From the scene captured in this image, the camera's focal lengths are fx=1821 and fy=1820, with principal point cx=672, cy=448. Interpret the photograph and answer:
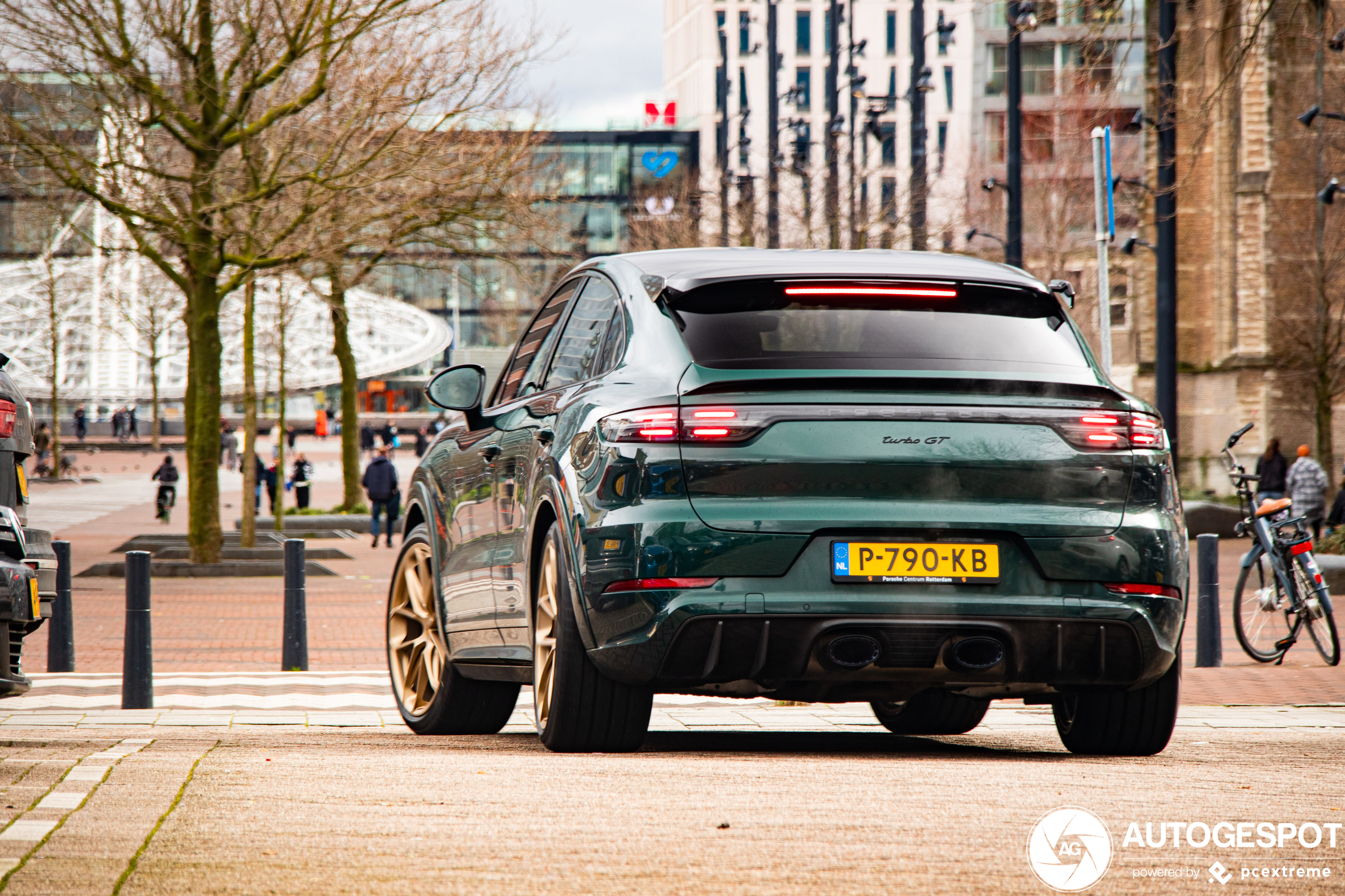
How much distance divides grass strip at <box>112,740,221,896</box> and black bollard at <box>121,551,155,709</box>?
177 inches

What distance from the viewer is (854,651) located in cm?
529

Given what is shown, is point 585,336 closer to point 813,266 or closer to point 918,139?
point 813,266

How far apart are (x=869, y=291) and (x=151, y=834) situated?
2750 mm

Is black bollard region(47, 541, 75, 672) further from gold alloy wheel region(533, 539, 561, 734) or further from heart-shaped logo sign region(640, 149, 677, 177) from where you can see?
heart-shaped logo sign region(640, 149, 677, 177)

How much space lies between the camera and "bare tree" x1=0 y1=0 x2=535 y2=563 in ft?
Answer: 69.2

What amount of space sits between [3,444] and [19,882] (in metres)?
3.05

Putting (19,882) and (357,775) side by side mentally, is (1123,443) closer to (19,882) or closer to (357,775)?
(357,775)

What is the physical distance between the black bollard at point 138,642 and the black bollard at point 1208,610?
6492 millimetres

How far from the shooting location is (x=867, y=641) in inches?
208

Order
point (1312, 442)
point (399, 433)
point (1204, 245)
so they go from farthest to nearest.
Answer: point (399, 433)
point (1204, 245)
point (1312, 442)

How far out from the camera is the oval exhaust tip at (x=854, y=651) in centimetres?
527

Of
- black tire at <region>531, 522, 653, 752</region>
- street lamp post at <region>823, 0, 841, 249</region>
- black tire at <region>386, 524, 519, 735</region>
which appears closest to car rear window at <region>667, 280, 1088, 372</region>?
black tire at <region>531, 522, 653, 752</region>

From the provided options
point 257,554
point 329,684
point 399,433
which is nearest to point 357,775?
point 329,684

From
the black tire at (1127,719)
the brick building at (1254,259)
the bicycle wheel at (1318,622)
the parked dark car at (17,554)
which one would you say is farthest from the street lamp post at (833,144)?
the parked dark car at (17,554)
